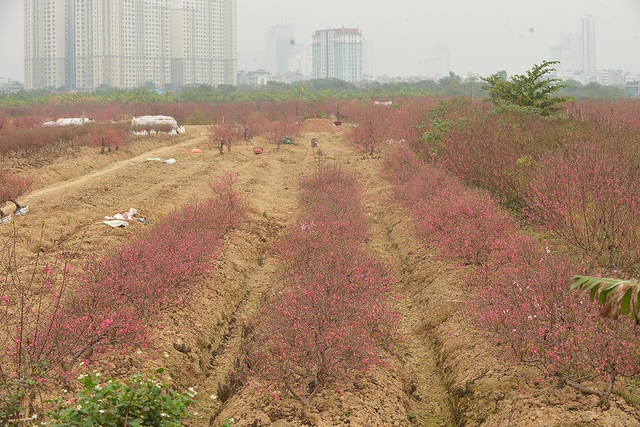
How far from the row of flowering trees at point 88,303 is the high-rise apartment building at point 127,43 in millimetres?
95649

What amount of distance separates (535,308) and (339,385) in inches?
76.2

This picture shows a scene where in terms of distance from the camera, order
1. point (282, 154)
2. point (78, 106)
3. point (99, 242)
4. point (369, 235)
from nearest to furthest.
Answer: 1. point (99, 242)
2. point (369, 235)
3. point (282, 154)
4. point (78, 106)

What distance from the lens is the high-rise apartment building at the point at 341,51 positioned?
497 feet

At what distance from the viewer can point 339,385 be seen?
20.5ft

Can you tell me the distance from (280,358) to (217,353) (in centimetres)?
197

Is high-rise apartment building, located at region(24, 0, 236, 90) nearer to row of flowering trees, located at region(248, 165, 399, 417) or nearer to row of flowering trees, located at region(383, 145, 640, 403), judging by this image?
row of flowering trees, located at region(248, 165, 399, 417)

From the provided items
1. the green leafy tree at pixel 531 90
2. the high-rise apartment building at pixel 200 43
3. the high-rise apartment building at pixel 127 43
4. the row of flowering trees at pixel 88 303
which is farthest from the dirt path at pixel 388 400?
the high-rise apartment building at pixel 200 43

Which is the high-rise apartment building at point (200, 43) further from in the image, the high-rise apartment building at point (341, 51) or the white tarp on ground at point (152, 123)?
the white tarp on ground at point (152, 123)

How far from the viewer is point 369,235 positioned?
12422 millimetres

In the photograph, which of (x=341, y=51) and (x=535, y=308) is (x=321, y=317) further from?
(x=341, y=51)

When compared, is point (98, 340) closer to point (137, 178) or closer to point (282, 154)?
point (137, 178)

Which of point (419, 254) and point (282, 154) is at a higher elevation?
point (282, 154)

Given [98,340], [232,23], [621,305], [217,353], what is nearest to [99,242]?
[217,353]

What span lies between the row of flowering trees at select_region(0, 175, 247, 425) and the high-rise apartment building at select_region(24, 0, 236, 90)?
95.6 meters
